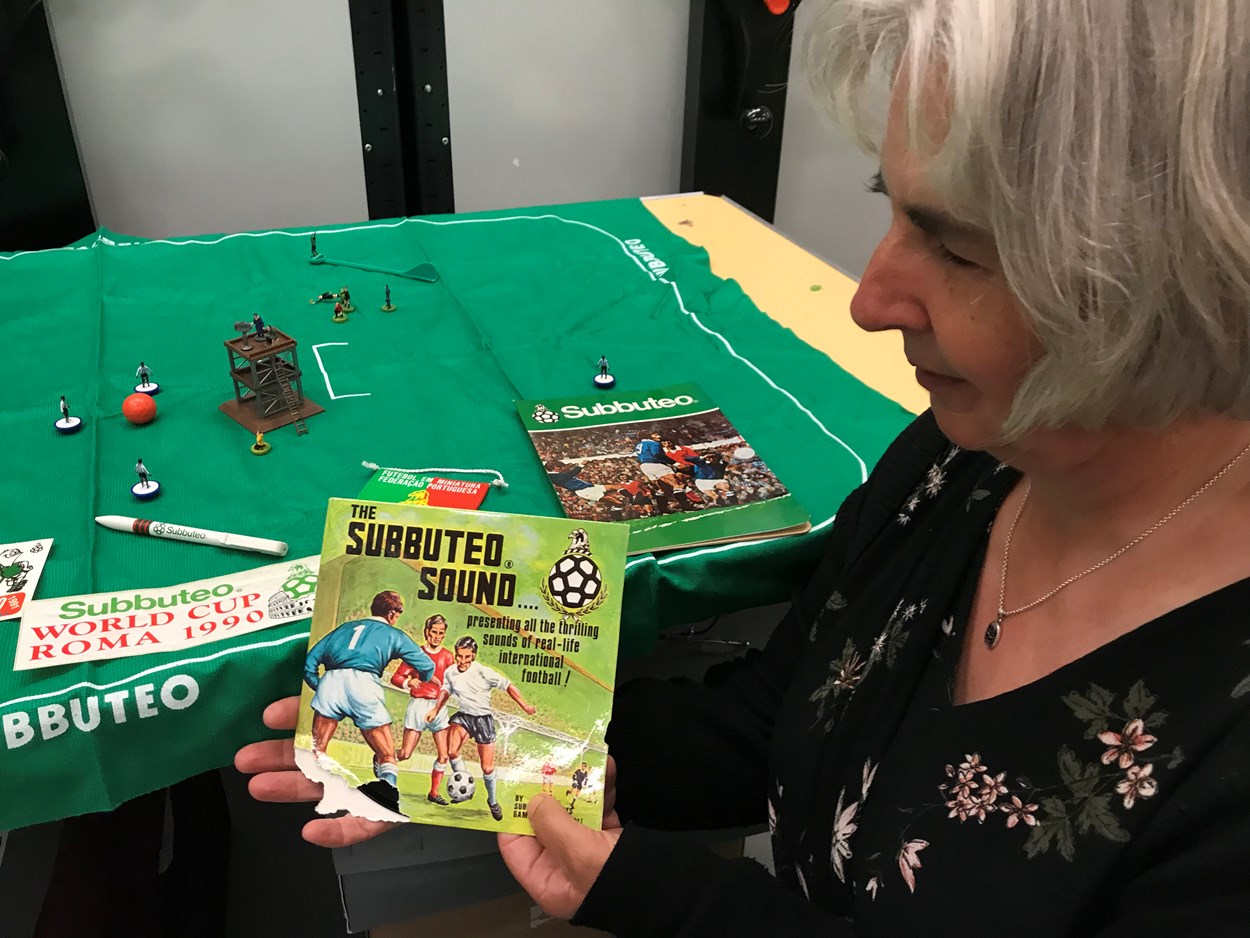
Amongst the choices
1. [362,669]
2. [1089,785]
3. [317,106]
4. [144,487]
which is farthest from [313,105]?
[1089,785]

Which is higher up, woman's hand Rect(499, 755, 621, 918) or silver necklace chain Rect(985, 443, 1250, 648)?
silver necklace chain Rect(985, 443, 1250, 648)

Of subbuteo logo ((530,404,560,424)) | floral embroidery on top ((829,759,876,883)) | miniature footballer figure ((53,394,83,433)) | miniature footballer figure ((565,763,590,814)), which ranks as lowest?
miniature footballer figure ((565,763,590,814))

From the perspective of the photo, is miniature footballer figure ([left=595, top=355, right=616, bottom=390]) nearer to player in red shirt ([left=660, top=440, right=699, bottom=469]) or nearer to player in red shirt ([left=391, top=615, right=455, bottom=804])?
player in red shirt ([left=660, top=440, right=699, bottom=469])

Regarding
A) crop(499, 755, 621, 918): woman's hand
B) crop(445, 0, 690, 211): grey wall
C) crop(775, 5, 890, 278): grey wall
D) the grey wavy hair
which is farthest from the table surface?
crop(775, 5, 890, 278): grey wall

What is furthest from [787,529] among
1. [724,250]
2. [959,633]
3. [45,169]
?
[45,169]

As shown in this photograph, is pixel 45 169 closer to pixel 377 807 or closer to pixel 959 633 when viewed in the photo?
pixel 377 807

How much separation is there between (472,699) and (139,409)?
0.56 m

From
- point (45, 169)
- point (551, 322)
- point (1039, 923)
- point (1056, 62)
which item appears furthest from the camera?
point (45, 169)

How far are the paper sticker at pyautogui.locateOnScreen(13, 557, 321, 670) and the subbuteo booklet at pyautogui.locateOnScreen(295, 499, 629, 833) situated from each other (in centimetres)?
7

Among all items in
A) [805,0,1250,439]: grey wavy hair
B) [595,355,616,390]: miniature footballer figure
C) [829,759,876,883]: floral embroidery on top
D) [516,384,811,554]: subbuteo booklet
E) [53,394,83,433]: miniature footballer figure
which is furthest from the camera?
[595,355,616,390]: miniature footballer figure

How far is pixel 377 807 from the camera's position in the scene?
72 centimetres

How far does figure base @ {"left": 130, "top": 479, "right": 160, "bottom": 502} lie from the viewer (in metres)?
0.89

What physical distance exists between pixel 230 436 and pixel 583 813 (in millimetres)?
580

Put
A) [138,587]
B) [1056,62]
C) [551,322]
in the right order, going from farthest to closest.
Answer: [551,322] → [138,587] → [1056,62]
